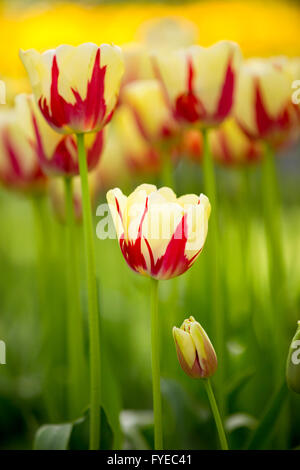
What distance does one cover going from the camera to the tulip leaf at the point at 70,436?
0.51 m

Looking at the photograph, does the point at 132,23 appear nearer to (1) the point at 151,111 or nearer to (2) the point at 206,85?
(1) the point at 151,111

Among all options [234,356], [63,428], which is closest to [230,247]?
[234,356]

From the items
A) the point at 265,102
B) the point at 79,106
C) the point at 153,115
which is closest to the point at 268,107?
the point at 265,102

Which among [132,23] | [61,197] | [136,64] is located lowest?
[61,197]

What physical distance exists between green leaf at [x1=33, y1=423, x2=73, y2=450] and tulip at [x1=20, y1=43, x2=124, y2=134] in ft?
0.76

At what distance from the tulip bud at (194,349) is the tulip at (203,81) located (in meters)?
0.22

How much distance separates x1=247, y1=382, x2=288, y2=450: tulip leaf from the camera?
0.51 m

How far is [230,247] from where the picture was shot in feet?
3.55

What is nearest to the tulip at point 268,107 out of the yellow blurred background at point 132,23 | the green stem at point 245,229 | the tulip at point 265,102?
the tulip at point 265,102

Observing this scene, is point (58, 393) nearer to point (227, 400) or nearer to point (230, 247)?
point (227, 400)

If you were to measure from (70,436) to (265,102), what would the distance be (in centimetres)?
36

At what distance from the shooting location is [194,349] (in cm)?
44

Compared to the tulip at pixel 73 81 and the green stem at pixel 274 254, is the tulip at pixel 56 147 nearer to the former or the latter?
the tulip at pixel 73 81

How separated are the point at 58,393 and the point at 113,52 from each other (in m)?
0.42
